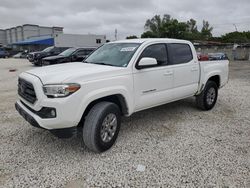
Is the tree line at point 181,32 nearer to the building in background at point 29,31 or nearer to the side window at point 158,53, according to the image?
the building in background at point 29,31

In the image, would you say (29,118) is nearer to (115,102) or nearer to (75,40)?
(115,102)

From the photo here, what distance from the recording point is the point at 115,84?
11.9 ft

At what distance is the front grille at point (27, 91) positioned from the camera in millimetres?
3374

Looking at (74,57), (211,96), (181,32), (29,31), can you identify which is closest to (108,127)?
(211,96)

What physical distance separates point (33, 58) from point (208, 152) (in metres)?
19.9

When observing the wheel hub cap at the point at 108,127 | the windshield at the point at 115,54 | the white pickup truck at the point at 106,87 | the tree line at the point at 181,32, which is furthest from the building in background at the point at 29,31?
the wheel hub cap at the point at 108,127

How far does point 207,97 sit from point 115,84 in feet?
10.2

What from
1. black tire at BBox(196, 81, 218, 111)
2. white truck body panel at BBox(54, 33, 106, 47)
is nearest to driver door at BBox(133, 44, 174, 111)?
black tire at BBox(196, 81, 218, 111)

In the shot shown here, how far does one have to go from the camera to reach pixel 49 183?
2893 mm

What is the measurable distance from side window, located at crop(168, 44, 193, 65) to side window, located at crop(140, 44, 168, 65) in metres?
0.17

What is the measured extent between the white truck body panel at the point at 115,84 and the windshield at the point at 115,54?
0.14m

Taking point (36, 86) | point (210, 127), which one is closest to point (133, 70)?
point (36, 86)

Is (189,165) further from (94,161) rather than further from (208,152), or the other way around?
(94,161)

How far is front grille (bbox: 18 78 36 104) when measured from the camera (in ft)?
11.1
